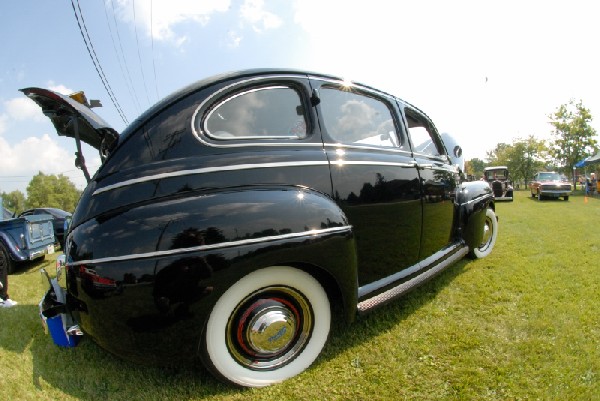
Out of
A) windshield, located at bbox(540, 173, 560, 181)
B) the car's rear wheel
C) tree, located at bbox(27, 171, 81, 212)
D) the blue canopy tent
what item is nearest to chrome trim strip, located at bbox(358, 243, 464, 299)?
the car's rear wheel

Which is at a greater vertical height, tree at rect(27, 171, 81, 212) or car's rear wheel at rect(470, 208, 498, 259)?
tree at rect(27, 171, 81, 212)

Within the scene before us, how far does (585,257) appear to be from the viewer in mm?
4070

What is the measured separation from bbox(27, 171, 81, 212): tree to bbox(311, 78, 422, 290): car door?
7573 cm

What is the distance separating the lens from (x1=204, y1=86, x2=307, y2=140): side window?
1.78 metres

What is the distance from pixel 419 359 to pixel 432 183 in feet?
4.69

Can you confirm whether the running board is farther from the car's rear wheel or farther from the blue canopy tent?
the blue canopy tent

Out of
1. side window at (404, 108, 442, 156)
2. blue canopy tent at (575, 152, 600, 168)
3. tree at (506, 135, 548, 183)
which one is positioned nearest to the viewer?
side window at (404, 108, 442, 156)

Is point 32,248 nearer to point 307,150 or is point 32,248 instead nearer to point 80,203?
point 80,203

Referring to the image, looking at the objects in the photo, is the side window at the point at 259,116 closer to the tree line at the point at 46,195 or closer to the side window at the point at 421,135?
the side window at the point at 421,135

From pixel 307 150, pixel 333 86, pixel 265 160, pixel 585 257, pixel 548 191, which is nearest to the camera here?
pixel 265 160

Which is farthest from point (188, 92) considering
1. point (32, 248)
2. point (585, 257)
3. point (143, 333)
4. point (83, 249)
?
point (32, 248)

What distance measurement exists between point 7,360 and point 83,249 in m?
1.20

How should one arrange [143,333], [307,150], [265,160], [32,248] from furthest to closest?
[32,248], [307,150], [265,160], [143,333]

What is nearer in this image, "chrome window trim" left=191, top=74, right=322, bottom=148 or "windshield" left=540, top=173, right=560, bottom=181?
"chrome window trim" left=191, top=74, right=322, bottom=148
